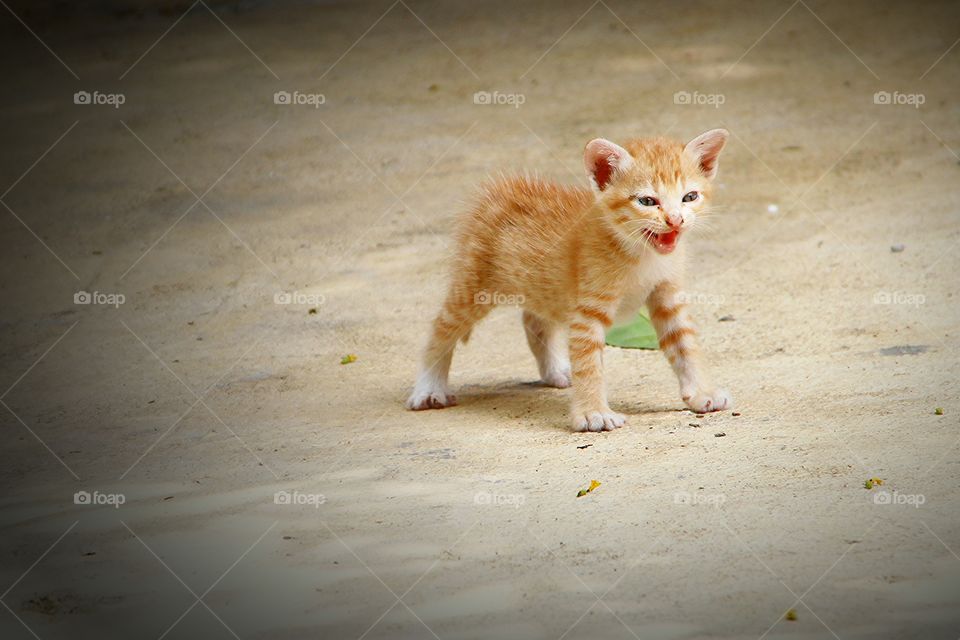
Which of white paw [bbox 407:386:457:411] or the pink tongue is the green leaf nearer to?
white paw [bbox 407:386:457:411]

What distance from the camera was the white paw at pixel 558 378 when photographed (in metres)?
6.86

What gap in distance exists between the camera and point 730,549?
167 inches

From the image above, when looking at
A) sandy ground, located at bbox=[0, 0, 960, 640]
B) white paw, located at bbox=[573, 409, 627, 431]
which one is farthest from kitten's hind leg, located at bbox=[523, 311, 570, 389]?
white paw, located at bbox=[573, 409, 627, 431]

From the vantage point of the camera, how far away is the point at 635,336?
728cm

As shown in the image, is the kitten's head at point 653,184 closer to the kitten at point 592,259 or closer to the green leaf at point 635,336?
the kitten at point 592,259

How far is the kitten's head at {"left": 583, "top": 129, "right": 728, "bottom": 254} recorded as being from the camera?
5.70 metres

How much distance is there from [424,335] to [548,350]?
1.02 m

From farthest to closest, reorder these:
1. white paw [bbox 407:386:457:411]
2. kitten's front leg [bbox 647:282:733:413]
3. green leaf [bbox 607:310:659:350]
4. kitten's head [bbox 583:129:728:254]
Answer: green leaf [bbox 607:310:659:350]
white paw [bbox 407:386:457:411]
kitten's front leg [bbox 647:282:733:413]
kitten's head [bbox 583:129:728:254]

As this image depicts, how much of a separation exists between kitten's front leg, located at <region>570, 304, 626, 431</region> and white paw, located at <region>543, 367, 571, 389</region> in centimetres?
87

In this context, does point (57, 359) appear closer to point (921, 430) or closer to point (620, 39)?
point (921, 430)

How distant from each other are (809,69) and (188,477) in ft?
25.1

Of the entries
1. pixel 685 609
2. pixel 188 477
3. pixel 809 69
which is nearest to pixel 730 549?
pixel 685 609

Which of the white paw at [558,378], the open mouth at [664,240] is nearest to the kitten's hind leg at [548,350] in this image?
the white paw at [558,378]

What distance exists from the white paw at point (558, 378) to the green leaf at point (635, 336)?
0.48 metres
